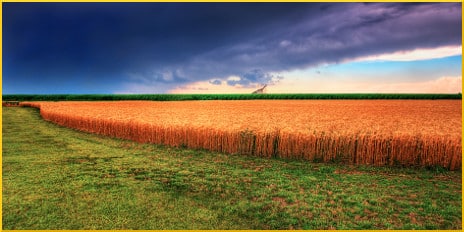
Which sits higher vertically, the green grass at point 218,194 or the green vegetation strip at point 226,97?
the green vegetation strip at point 226,97

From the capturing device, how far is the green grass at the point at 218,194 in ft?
17.1

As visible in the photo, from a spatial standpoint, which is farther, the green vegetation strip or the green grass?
the green vegetation strip

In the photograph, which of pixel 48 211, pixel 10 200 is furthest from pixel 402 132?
pixel 10 200

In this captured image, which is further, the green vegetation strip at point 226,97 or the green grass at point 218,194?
the green vegetation strip at point 226,97

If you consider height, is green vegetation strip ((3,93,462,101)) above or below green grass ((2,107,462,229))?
above

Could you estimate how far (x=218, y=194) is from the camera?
6434 mm

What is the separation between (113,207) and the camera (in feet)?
18.6

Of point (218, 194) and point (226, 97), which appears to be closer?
point (218, 194)

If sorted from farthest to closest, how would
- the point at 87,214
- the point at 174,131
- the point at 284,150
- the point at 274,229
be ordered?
1. the point at 174,131
2. the point at 284,150
3. the point at 87,214
4. the point at 274,229

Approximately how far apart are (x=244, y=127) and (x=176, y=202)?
503 cm

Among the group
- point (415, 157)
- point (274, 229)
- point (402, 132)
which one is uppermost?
point (402, 132)

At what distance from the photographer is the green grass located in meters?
5.20

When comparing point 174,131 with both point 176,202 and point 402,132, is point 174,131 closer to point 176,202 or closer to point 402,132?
point 176,202

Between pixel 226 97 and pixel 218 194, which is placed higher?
pixel 226 97
